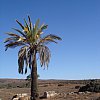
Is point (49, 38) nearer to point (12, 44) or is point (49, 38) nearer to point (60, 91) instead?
point (12, 44)

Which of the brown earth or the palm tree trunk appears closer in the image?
the palm tree trunk

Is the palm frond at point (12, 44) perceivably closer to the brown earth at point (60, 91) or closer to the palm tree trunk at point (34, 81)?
the palm tree trunk at point (34, 81)

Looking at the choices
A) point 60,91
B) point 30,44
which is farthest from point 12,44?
point 60,91

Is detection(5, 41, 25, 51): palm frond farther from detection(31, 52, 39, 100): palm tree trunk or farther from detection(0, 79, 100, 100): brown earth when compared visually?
detection(0, 79, 100, 100): brown earth

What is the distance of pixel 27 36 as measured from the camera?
2489cm

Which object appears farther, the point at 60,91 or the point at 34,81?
the point at 60,91

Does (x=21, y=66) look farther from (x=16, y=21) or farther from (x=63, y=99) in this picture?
(x=63, y=99)

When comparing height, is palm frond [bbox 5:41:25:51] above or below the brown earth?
above

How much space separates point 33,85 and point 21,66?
181 cm

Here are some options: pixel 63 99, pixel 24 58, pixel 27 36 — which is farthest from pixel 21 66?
pixel 63 99

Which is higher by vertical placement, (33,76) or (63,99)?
(33,76)

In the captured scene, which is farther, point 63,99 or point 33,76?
point 63,99

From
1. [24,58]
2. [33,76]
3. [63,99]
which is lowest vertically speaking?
[63,99]

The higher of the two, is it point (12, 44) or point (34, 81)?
point (12, 44)
